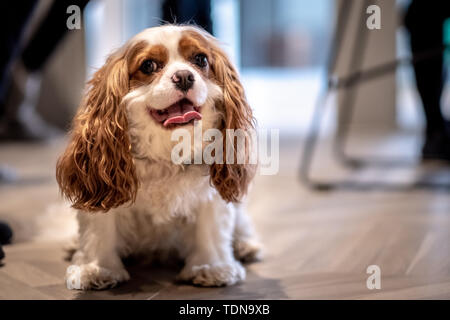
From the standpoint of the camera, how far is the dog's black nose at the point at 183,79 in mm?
1052

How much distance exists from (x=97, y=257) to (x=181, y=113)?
37cm

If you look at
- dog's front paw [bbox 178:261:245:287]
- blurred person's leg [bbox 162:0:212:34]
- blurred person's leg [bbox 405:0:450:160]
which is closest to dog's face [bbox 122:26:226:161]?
dog's front paw [bbox 178:261:245:287]

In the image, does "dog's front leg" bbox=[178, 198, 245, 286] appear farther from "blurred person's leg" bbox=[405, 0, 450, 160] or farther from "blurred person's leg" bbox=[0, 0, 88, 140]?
"blurred person's leg" bbox=[0, 0, 88, 140]

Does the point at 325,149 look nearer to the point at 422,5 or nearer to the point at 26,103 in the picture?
the point at 422,5

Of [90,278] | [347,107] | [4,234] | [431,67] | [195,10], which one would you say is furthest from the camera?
[347,107]

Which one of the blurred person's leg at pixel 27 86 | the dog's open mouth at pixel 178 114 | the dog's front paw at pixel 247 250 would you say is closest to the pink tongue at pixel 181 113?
the dog's open mouth at pixel 178 114

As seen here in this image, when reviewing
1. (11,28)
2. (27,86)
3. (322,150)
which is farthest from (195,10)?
(27,86)

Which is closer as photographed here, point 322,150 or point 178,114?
point 178,114

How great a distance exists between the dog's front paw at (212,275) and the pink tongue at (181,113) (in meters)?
0.34

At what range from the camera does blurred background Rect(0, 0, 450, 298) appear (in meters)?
1.40

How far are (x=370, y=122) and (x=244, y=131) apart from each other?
3.64 meters

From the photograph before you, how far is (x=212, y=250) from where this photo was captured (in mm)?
1261

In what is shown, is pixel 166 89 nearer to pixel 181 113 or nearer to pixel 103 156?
pixel 181 113

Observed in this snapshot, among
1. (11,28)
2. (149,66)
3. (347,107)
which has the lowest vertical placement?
(347,107)
